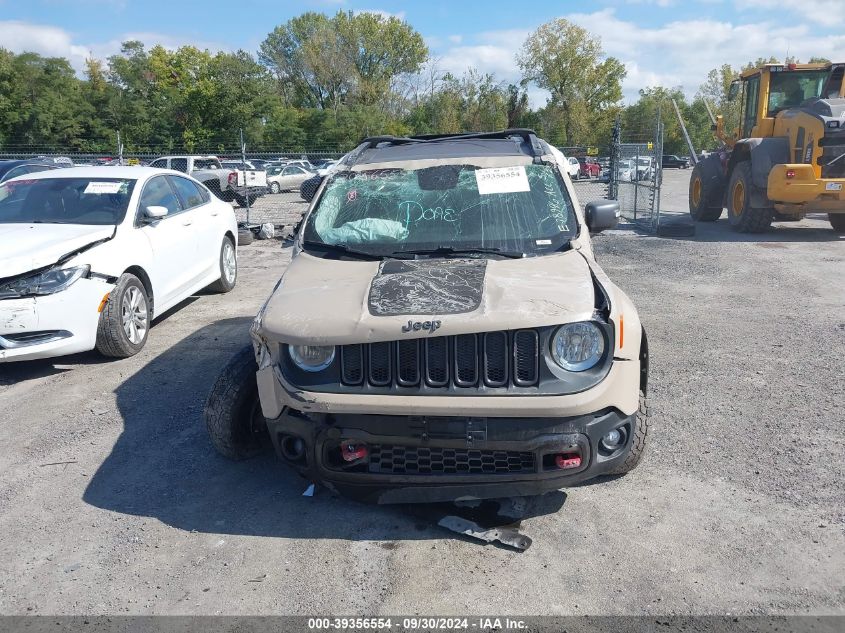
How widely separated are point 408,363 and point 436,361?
5.2 inches

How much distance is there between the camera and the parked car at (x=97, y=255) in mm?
5676

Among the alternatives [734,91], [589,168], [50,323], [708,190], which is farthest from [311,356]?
[589,168]

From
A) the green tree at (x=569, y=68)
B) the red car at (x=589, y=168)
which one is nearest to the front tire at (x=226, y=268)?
the red car at (x=589, y=168)

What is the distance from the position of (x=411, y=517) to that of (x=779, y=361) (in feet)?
12.5

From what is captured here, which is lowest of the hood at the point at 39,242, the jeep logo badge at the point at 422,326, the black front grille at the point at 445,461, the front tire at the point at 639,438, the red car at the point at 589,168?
the front tire at the point at 639,438

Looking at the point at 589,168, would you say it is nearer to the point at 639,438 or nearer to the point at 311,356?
the point at 639,438

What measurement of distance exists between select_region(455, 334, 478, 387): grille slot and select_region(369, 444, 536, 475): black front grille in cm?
32

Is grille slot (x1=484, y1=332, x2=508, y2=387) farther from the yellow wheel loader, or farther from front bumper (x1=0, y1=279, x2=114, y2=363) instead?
the yellow wheel loader

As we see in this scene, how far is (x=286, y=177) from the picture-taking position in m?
29.5

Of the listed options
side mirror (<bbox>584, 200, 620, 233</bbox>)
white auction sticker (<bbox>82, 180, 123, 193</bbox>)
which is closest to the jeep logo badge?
side mirror (<bbox>584, 200, 620, 233</bbox>)

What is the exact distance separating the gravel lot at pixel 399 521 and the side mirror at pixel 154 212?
62.1 inches

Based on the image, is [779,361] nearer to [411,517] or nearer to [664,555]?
[664,555]

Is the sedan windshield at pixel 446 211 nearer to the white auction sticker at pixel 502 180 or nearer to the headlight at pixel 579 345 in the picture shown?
the white auction sticker at pixel 502 180

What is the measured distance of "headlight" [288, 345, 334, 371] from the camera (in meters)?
3.40
